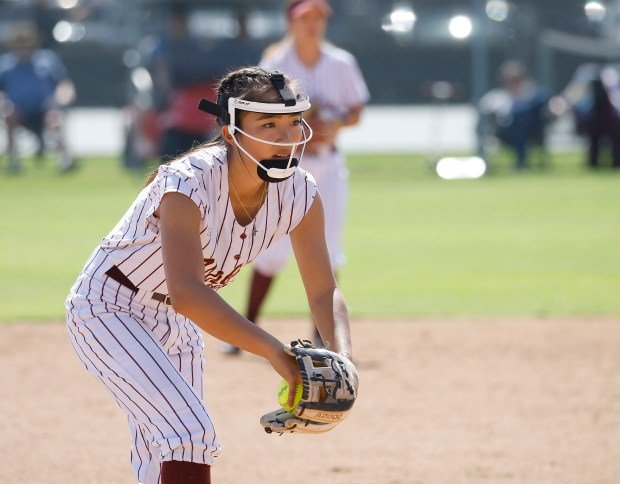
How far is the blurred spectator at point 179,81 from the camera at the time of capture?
17.2 meters

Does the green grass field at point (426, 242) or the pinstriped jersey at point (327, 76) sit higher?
the pinstriped jersey at point (327, 76)

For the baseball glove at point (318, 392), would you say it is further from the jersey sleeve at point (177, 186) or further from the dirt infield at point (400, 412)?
the dirt infield at point (400, 412)

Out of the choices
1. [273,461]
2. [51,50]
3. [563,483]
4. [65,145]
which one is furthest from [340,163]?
[51,50]

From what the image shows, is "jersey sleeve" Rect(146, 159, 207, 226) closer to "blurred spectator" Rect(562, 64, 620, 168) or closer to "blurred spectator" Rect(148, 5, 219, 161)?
"blurred spectator" Rect(148, 5, 219, 161)

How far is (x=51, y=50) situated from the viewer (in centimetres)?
2230

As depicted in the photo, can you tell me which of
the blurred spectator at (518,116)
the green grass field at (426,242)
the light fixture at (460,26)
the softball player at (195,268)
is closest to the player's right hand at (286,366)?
the softball player at (195,268)

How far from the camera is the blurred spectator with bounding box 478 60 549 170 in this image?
1938cm

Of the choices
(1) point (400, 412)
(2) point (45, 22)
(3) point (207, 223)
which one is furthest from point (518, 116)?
(3) point (207, 223)

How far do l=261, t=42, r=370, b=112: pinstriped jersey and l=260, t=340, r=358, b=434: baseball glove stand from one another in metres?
4.10

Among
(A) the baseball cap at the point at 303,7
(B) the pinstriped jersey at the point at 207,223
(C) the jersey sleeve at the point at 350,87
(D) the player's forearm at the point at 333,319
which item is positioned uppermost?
(A) the baseball cap at the point at 303,7

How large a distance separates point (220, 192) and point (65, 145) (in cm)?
1635

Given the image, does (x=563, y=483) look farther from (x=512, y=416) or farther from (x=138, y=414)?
(x=138, y=414)

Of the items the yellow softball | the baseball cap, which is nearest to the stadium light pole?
the baseball cap

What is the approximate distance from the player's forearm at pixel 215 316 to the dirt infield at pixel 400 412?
5.38 feet
